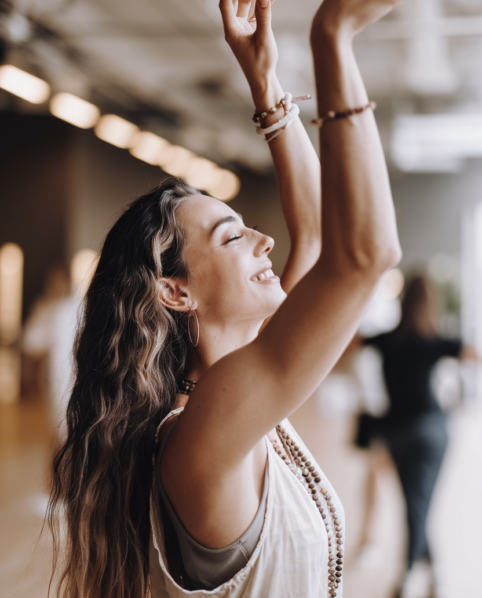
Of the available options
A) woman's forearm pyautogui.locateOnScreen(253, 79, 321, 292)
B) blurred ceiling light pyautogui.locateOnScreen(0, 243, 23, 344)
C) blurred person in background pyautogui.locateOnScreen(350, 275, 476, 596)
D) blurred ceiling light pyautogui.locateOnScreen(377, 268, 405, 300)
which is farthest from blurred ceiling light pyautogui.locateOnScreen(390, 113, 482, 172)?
woman's forearm pyautogui.locateOnScreen(253, 79, 321, 292)

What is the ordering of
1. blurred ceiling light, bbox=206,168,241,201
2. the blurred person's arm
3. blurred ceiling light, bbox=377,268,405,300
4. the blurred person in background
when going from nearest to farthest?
the blurred person's arm < the blurred person in background < blurred ceiling light, bbox=206,168,241,201 < blurred ceiling light, bbox=377,268,405,300

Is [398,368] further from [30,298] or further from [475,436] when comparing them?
[30,298]

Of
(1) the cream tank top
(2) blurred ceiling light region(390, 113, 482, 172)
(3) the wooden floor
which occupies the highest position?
(2) blurred ceiling light region(390, 113, 482, 172)

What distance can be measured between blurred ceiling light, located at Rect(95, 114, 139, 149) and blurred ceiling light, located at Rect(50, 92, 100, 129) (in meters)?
0.29

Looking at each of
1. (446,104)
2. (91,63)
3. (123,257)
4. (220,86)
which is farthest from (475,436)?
(123,257)

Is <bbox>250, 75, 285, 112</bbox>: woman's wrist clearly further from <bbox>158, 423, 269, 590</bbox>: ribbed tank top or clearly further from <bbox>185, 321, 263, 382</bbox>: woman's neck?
<bbox>158, 423, 269, 590</bbox>: ribbed tank top

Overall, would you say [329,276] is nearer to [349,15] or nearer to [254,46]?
[349,15]

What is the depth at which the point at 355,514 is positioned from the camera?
4.30 metres

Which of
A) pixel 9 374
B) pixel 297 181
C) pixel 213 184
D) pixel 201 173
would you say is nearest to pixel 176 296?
pixel 297 181

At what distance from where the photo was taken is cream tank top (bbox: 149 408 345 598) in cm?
92

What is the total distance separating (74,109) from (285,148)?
219 inches

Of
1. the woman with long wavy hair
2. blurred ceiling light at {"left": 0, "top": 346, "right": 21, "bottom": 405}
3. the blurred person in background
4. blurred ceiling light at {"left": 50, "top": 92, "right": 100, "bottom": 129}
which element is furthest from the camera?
blurred ceiling light at {"left": 0, "top": 346, "right": 21, "bottom": 405}

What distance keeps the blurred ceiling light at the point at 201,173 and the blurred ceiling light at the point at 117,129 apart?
1.53 m

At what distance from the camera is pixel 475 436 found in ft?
23.6
